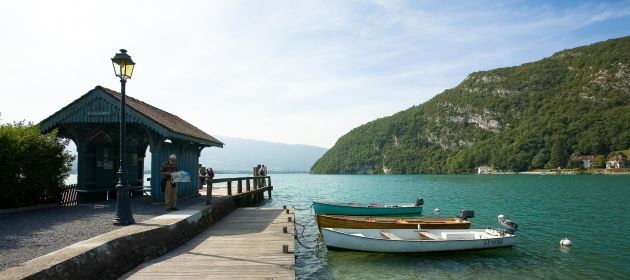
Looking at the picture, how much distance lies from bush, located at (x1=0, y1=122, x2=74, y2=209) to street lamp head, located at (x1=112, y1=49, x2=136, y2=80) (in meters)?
5.12

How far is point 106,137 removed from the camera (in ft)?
59.1

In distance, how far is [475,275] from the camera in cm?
1290

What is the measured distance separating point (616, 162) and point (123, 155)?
166 m

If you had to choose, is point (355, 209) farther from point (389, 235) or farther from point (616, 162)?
point (616, 162)

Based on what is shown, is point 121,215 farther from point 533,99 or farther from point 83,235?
point 533,99

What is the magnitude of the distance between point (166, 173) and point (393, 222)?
32.8 ft

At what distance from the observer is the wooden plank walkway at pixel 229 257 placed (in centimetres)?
813

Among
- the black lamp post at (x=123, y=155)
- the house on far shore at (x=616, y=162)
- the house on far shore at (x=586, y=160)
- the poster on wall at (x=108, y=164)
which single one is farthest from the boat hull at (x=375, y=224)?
the house on far shore at (x=586, y=160)

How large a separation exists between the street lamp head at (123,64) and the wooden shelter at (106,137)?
4360 millimetres

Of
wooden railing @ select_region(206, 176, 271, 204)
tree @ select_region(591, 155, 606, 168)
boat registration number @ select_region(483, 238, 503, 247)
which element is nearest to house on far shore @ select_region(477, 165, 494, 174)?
tree @ select_region(591, 155, 606, 168)

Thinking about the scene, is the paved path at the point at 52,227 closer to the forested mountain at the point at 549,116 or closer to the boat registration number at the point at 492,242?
the boat registration number at the point at 492,242

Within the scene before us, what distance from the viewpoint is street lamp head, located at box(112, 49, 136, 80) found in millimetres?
11312

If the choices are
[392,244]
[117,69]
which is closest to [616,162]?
[392,244]

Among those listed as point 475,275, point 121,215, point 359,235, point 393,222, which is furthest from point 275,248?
point 393,222
